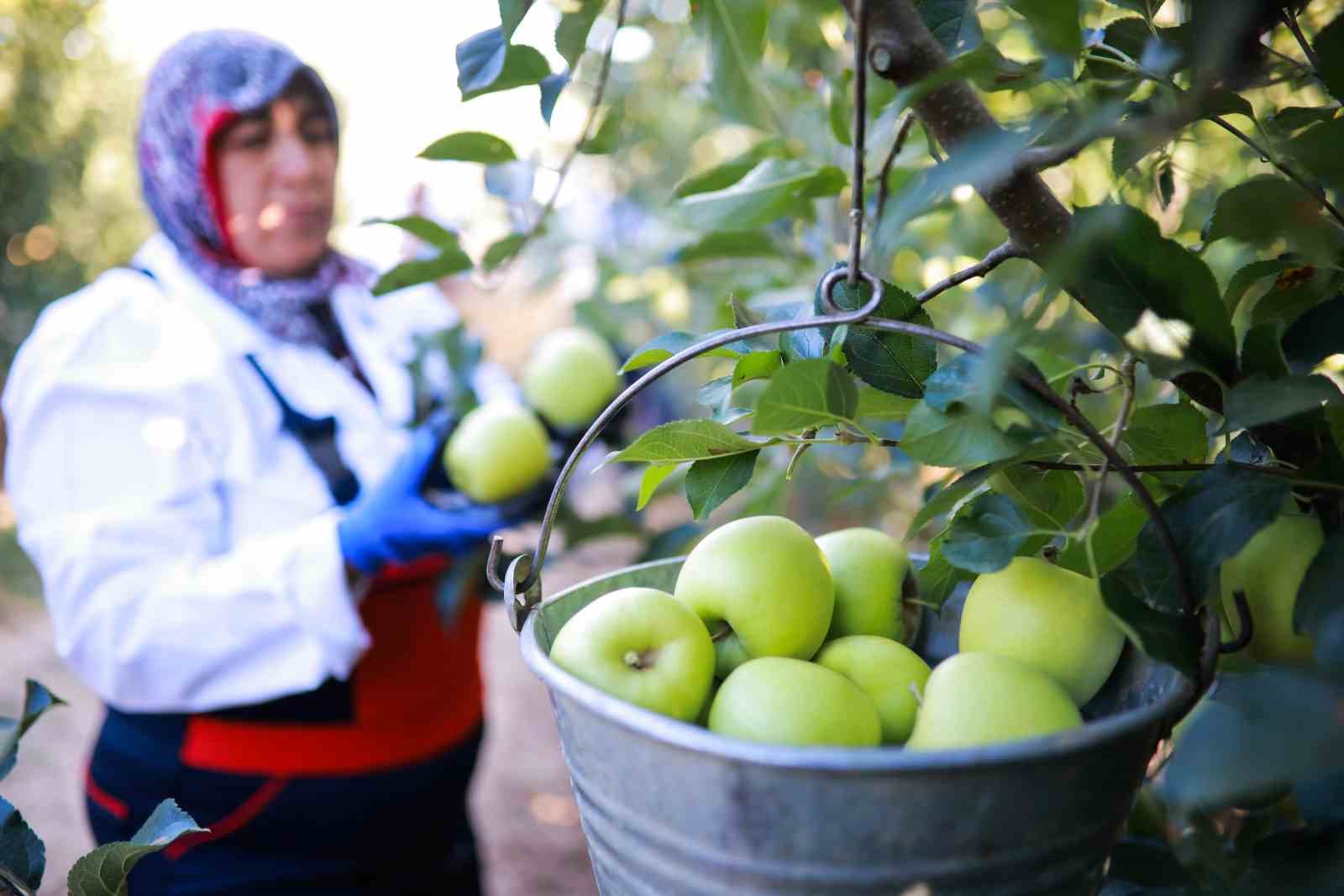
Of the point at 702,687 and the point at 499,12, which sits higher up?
the point at 499,12

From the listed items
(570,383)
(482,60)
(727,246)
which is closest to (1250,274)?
(482,60)

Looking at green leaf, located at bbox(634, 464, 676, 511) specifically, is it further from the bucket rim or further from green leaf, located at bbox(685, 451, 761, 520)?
the bucket rim

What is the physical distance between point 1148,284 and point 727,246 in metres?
0.58

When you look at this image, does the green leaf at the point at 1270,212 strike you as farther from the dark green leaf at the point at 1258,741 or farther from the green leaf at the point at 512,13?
the green leaf at the point at 512,13

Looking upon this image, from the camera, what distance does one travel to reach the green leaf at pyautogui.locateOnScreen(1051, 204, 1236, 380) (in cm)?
35

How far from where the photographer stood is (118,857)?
40 centimetres

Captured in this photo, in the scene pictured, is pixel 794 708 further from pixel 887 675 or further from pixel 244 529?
pixel 244 529

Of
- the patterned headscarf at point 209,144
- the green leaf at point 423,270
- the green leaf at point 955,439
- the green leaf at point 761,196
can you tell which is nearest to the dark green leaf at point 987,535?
the green leaf at point 955,439

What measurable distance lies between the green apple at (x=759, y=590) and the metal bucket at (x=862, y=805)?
104 mm

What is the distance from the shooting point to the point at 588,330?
4.97ft

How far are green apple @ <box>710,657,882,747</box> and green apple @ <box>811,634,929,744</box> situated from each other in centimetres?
2

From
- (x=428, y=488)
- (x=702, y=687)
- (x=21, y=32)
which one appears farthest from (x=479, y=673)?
(x=21, y=32)

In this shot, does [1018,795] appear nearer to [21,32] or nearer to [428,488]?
[428,488]

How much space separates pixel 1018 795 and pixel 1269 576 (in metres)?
0.18
